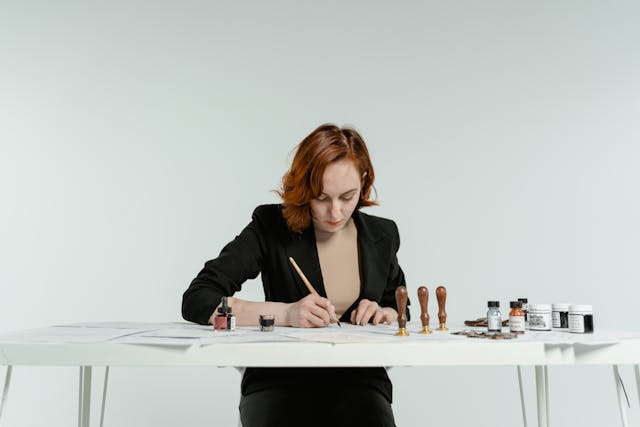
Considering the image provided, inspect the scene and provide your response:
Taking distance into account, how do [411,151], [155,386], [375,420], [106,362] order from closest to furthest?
[106,362], [375,420], [155,386], [411,151]

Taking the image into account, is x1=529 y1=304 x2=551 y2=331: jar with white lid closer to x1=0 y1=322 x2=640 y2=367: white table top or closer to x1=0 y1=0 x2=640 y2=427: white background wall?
x1=0 y1=322 x2=640 y2=367: white table top

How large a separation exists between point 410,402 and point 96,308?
5.70 ft

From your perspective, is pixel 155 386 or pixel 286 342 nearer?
pixel 286 342

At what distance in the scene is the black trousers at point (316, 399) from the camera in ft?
4.72

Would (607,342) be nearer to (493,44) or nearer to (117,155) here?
(493,44)

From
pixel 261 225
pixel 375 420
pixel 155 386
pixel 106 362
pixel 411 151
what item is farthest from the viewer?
pixel 411 151

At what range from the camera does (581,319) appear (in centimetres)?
142

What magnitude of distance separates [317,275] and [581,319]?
0.79m

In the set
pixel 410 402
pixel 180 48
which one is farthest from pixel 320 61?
pixel 410 402

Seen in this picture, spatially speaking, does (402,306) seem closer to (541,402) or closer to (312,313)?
(312,313)

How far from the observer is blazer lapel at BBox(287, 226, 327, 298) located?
1882 millimetres

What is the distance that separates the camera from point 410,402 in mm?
3092

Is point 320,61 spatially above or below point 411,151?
above

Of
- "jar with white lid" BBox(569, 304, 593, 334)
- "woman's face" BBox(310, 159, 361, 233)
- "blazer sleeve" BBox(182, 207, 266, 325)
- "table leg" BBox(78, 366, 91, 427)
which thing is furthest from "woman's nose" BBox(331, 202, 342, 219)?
"table leg" BBox(78, 366, 91, 427)
